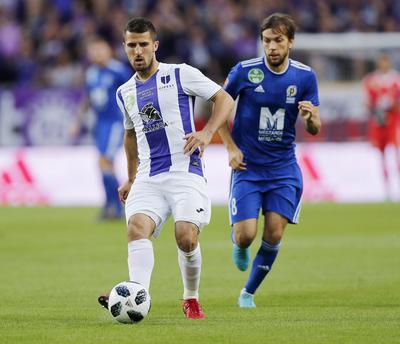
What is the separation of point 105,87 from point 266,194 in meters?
8.57

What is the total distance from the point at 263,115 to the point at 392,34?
17.9m

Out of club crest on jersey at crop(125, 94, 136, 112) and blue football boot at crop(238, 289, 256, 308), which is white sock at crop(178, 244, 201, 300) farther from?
club crest on jersey at crop(125, 94, 136, 112)

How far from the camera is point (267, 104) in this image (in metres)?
9.38

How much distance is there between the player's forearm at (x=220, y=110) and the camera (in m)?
8.19

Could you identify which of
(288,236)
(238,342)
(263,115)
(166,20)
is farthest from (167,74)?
(166,20)

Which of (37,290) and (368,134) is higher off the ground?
(37,290)

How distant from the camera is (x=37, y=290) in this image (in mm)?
10336

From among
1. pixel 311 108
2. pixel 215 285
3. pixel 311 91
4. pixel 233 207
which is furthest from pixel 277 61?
pixel 215 285

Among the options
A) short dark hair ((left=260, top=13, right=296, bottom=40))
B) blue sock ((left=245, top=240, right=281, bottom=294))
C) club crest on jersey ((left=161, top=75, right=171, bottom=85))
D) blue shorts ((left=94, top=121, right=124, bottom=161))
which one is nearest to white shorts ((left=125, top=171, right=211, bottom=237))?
club crest on jersey ((left=161, top=75, right=171, bottom=85))

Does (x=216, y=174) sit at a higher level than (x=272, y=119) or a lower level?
lower

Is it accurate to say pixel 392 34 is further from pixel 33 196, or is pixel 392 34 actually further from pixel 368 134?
pixel 33 196

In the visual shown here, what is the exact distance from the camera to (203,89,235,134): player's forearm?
26.9ft

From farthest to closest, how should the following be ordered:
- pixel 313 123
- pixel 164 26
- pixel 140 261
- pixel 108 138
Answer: pixel 164 26
pixel 108 138
pixel 313 123
pixel 140 261

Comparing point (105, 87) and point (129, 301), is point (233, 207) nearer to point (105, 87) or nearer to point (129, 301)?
point (129, 301)
